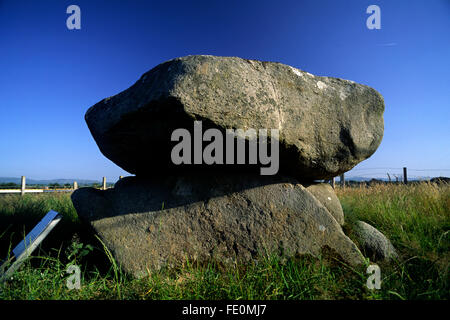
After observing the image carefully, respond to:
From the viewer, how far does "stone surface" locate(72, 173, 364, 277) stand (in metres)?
2.14

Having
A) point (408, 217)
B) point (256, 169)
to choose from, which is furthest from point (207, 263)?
point (408, 217)

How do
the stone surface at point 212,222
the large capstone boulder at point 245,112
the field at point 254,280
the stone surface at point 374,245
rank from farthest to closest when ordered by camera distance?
the stone surface at point 374,245 < the stone surface at point 212,222 < the large capstone boulder at point 245,112 < the field at point 254,280

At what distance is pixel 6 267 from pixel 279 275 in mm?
2346

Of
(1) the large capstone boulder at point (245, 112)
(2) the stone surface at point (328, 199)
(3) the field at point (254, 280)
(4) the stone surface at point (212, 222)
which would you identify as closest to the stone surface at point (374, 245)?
(3) the field at point (254, 280)

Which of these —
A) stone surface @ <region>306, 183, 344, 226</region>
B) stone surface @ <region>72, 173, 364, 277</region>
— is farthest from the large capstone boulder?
stone surface @ <region>72, 173, 364, 277</region>

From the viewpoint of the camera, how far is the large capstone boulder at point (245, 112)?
1.96 metres

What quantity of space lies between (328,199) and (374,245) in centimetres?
63

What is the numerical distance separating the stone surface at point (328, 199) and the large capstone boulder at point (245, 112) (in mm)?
177

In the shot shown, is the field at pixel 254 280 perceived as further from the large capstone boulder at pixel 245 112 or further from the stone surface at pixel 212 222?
the large capstone boulder at pixel 245 112

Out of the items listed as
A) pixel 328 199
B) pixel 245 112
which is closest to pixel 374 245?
pixel 328 199

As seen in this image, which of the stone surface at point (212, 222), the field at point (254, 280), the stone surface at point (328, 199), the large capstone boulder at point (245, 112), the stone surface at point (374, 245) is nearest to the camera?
the field at point (254, 280)

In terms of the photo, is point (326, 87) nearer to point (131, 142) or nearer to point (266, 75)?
point (266, 75)

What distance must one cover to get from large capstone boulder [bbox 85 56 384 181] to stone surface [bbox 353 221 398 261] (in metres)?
0.72
